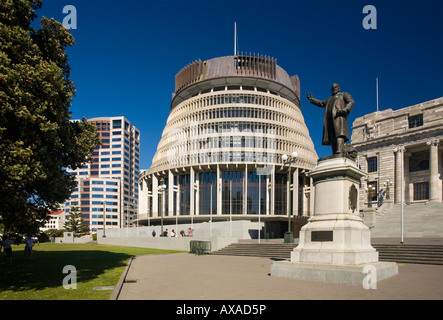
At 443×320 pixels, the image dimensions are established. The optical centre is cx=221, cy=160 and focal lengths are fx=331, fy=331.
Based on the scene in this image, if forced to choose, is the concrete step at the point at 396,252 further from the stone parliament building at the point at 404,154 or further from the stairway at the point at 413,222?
the stone parliament building at the point at 404,154

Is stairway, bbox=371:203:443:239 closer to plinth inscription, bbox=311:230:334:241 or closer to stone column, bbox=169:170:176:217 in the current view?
plinth inscription, bbox=311:230:334:241

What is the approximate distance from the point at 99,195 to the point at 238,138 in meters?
111

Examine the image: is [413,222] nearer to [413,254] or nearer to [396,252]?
[396,252]

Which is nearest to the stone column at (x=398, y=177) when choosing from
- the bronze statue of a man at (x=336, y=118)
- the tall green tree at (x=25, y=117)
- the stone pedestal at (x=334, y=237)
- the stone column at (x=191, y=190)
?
the stone column at (x=191, y=190)

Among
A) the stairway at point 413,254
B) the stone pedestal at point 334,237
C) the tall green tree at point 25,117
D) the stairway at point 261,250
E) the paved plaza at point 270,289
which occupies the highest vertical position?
the tall green tree at point 25,117

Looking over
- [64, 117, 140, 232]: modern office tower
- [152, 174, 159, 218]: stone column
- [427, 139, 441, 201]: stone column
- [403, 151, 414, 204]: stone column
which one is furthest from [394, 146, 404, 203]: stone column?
[64, 117, 140, 232]: modern office tower

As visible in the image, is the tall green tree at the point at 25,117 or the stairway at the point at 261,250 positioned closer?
the tall green tree at the point at 25,117

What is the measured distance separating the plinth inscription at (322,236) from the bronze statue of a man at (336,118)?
349 cm

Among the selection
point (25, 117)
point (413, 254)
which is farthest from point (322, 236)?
point (413, 254)

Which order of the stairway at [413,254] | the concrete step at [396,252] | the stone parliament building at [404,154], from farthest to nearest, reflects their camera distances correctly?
the stone parliament building at [404,154]
the concrete step at [396,252]
the stairway at [413,254]

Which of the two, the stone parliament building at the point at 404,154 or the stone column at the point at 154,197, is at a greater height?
the stone parliament building at the point at 404,154

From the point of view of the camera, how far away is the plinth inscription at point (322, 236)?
1236 centimetres

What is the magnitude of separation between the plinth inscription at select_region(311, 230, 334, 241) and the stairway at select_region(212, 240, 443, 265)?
10460 millimetres

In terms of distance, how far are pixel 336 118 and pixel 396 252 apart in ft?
41.8
